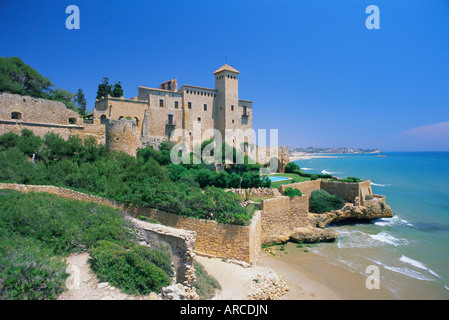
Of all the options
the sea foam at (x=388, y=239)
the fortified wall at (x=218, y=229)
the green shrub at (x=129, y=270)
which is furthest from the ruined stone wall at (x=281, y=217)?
the green shrub at (x=129, y=270)

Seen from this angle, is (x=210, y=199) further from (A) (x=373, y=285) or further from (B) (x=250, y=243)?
(A) (x=373, y=285)

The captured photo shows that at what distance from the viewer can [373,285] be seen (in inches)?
419

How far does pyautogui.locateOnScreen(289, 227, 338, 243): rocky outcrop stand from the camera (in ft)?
48.9

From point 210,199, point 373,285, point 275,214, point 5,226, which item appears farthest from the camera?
point 275,214

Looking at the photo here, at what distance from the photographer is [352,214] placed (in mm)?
19547

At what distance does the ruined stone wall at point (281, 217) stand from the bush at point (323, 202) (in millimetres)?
3517

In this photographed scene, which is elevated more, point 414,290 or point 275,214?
point 275,214

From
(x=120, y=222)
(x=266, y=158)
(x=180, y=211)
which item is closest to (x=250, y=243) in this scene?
(x=180, y=211)

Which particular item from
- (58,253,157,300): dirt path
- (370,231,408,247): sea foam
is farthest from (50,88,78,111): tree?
(370,231,408,247): sea foam

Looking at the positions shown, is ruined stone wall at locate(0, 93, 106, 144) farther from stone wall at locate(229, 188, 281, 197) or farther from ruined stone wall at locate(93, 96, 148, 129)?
stone wall at locate(229, 188, 281, 197)

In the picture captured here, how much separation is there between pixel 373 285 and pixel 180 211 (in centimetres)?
847

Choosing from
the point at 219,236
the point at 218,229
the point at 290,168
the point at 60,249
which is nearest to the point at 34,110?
the point at 60,249

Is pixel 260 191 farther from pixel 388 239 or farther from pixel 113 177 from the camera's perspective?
pixel 113 177

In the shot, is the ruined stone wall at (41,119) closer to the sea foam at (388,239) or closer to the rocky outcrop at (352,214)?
the rocky outcrop at (352,214)
